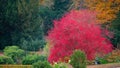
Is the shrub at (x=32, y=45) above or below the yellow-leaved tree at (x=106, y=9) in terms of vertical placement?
below

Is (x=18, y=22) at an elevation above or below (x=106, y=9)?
below

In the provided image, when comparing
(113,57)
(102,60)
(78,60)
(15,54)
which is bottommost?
(113,57)

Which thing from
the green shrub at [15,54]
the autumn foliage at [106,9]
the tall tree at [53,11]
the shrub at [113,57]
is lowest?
the shrub at [113,57]

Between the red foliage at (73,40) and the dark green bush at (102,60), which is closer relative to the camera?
the red foliage at (73,40)

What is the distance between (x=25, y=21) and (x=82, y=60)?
17.1 meters

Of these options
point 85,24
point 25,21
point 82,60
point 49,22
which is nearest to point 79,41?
point 85,24

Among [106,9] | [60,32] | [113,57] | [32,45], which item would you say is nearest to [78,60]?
[60,32]

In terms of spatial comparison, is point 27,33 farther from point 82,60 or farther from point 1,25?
point 82,60

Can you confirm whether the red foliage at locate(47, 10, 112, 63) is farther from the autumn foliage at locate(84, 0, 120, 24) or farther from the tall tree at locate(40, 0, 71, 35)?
the tall tree at locate(40, 0, 71, 35)

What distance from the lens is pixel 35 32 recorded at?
36.3 meters

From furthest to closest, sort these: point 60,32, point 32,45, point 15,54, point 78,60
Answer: point 32,45
point 15,54
point 60,32
point 78,60

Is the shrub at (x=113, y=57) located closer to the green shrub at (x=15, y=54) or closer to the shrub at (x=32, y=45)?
the green shrub at (x=15, y=54)

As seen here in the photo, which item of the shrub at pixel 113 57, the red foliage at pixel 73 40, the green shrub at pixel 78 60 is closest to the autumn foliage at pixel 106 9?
the shrub at pixel 113 57

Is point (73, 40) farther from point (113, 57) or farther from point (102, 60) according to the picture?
point (113, 57)
